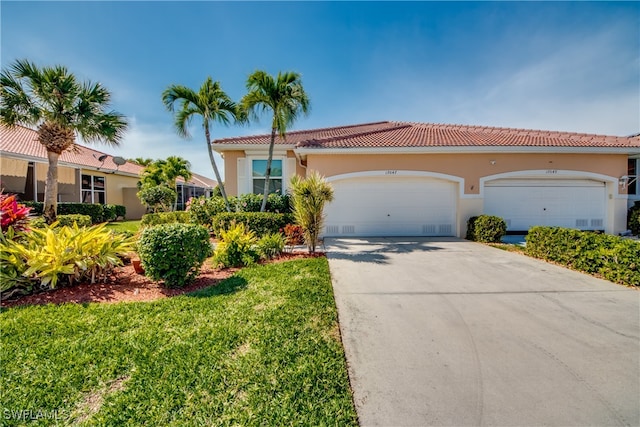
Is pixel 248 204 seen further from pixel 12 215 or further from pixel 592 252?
pixel 592 252

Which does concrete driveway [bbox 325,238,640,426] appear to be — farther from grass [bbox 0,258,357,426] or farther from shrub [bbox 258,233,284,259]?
shrub [bbox 258,233,284,259]

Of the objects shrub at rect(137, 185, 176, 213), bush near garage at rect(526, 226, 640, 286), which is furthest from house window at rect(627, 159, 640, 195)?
shrub at rect(137, 185, 176, 213)

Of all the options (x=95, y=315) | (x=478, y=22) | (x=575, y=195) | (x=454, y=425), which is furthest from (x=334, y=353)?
(x=575, y=195)

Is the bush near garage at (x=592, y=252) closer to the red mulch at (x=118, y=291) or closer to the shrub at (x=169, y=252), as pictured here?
the red mulch at (x=118, y=291)

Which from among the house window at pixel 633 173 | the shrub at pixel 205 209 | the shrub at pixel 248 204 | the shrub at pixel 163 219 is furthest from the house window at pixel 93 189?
the house window at pixel 633 173

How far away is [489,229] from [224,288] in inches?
393

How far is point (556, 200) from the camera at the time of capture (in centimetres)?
1184

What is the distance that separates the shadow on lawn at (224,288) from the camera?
4664 millimetres

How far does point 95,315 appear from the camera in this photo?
12.6ft

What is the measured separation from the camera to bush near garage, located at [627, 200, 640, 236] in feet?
37.6

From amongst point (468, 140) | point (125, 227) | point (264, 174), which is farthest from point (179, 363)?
point (125, 227)

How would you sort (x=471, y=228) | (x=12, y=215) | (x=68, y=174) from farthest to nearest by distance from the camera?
1. (x=68, y=174)
2. (x=471, y=228)
3. (x=12, y=215)

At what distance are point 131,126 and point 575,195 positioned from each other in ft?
66.6

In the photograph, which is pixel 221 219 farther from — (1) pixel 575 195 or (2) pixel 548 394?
(1) pixel 575 195
